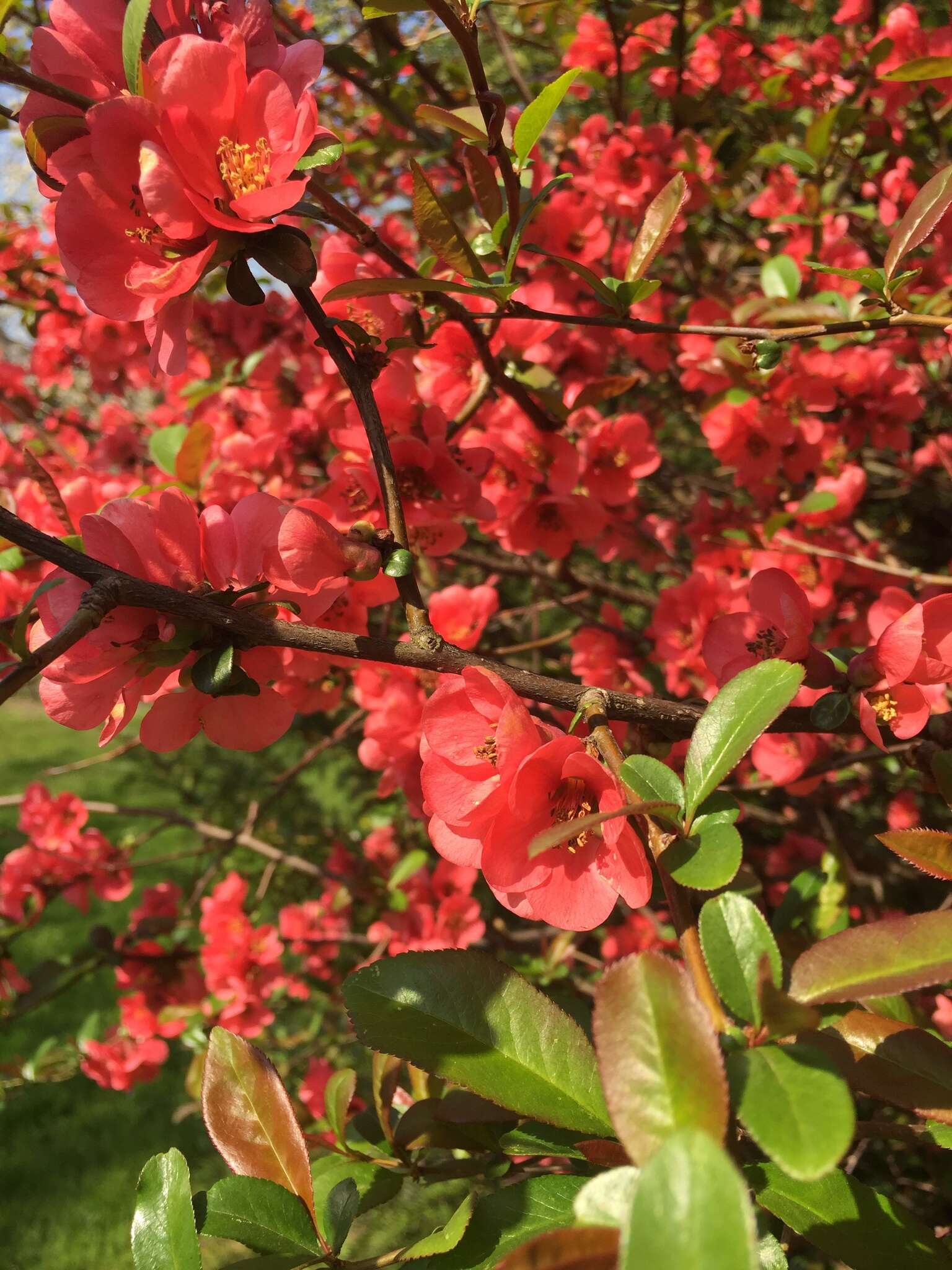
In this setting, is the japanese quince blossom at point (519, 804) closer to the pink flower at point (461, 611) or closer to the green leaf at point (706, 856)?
the green leaf at point (706, 856)

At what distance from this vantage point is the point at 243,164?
2.14 ft

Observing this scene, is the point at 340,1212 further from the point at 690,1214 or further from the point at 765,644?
the point at 765,644

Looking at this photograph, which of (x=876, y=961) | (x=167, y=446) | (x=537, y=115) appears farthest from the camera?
(x=167, y=446)

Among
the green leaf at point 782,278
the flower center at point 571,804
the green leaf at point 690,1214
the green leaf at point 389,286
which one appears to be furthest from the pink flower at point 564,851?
the green leaf at point 782,278

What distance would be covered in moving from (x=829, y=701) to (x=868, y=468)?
1999 mm

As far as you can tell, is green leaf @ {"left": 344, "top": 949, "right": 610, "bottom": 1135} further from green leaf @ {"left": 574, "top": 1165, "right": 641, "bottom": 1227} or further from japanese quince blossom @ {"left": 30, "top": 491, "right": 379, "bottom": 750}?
japanese quince blossom @ {"left": 30, "top": 491, "right": 379, "bottom": 750}

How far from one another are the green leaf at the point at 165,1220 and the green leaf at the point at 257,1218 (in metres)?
0.04

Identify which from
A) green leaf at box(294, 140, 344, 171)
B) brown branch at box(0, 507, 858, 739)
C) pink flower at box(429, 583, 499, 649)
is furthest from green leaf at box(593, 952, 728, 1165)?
pink flower at box(429, 583, 499, 649)

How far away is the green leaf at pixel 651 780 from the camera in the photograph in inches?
21.1

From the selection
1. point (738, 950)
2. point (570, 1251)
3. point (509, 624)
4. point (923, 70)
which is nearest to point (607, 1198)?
point (570, 1251)

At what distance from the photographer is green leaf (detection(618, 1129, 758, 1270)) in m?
0.30

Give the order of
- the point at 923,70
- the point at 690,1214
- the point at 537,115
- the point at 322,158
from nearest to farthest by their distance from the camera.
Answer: the point at 690,1214 → the point at 322,158 → the point at 537,115 → the point at 923,70

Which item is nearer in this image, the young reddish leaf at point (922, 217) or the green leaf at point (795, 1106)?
the green leaf at point (795, 1106)

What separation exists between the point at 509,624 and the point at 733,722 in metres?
1.70
